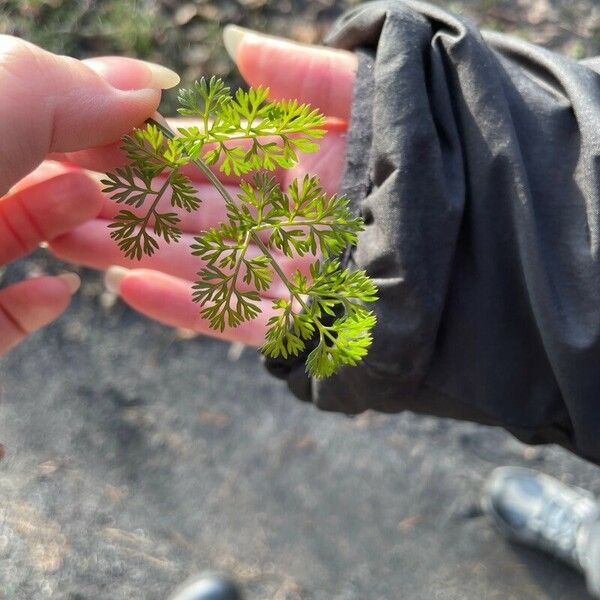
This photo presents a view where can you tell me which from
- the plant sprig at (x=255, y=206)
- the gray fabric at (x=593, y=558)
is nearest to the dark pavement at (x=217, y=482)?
the gray fabric at (x=593, y=558)

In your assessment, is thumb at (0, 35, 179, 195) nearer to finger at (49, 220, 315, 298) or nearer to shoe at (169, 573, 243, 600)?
finger at (49, 220, 315, 298)

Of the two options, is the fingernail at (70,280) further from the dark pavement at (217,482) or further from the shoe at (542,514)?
the shoe at (542,514)

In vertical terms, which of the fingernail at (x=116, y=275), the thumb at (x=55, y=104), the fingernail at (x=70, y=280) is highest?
the thumb at (x=55, y=104)

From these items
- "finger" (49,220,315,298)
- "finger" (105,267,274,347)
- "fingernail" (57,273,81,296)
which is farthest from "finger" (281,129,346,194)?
"fingernail" (57,273,81,296)

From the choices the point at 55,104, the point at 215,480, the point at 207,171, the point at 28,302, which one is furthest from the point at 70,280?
the point at 215,480

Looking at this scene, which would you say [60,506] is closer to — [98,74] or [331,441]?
[331,441]

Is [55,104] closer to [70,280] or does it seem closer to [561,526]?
[70,280]
